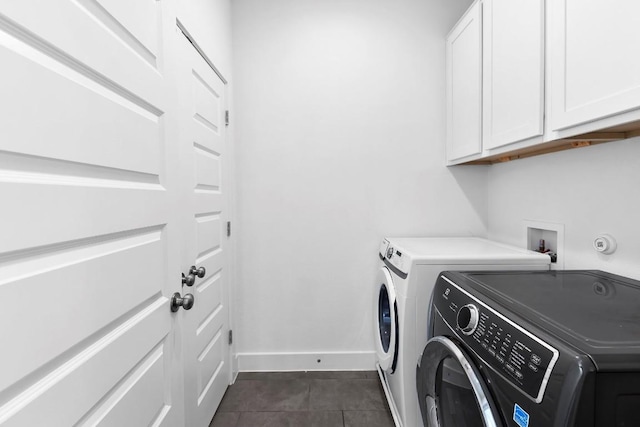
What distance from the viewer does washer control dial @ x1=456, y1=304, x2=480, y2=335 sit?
3.06ft

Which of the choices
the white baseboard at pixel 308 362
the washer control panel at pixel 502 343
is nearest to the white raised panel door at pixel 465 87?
the washer control panel at pixel 502 343

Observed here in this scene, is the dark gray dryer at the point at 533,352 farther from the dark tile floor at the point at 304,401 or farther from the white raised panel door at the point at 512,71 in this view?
the dark tile floor at the point at 304,401

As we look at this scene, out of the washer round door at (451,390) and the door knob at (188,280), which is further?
the door knob at (188,280)

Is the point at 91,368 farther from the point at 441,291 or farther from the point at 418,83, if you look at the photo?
the point at 418,83

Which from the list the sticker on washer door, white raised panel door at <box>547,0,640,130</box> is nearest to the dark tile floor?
the sticker on washer door

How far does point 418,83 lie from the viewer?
88.4 inches

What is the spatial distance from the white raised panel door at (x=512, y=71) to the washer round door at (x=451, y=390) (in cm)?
94

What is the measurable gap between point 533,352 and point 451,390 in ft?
1.36

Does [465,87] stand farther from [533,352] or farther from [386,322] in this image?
[533,352]

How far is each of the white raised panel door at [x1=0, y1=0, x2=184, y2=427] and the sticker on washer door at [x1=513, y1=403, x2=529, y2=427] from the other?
3.14 ft

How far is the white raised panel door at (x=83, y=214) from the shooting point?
565 millimetres

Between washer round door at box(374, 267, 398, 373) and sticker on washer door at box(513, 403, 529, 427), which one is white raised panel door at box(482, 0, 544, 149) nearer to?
washer round door at box(374, 267, 398, 373)

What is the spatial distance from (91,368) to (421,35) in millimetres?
2491

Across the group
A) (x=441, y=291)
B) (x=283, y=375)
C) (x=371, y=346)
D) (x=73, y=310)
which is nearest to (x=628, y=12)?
(x=441, y=291)
